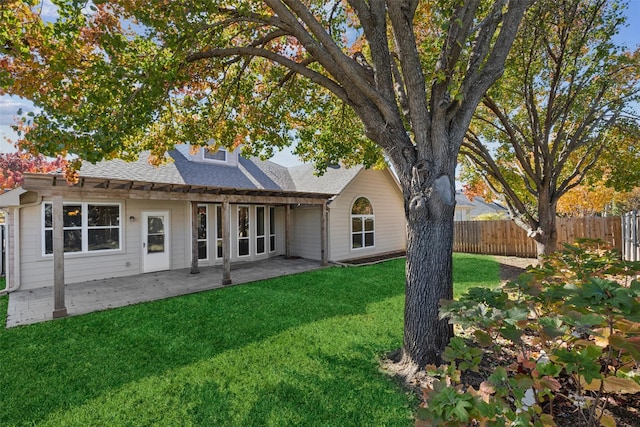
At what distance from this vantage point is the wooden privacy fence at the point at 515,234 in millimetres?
12273

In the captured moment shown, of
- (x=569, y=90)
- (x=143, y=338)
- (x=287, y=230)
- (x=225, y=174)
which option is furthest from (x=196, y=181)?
(x=569, y=90)

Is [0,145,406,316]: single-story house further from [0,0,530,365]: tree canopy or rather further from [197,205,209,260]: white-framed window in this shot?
[0,0,530,365]: tree canopy

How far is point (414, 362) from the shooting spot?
367 centimetres

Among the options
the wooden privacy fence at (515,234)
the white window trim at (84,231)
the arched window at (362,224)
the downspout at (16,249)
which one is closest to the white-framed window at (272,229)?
the arched window at (362,224)

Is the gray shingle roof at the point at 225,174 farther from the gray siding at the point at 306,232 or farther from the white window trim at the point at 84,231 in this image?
the gray siding at the point at 306,232

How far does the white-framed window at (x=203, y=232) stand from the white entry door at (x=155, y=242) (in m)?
1.13

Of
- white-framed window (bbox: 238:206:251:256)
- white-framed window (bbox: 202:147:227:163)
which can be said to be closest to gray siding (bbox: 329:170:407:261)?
white-framed window (bbox: 238:206:251:256)

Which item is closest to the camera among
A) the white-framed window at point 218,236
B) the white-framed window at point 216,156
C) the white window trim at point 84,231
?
the white window trim at point 84,231

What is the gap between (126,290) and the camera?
806cm

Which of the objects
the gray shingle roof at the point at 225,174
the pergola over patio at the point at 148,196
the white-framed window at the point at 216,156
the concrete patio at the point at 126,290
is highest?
the white-framed window at the point at 216,156

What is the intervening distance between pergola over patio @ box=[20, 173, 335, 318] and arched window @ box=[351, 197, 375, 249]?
2.20 metres

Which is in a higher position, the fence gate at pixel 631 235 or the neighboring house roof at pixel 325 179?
the neighboring house roof at pixel 325 179

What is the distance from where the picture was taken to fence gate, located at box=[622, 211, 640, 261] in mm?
8898

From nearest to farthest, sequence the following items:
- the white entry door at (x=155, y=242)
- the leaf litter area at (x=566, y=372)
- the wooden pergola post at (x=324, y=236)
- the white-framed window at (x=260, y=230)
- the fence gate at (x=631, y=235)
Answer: the leaf litter area at (x=566, y=372)
the fence gate at (x=631, y=235)
the white entry door at (x=155, y=242)
the wooden pergola post at (x=324, y=236)
the white-framed window at (x=260, y=230)
